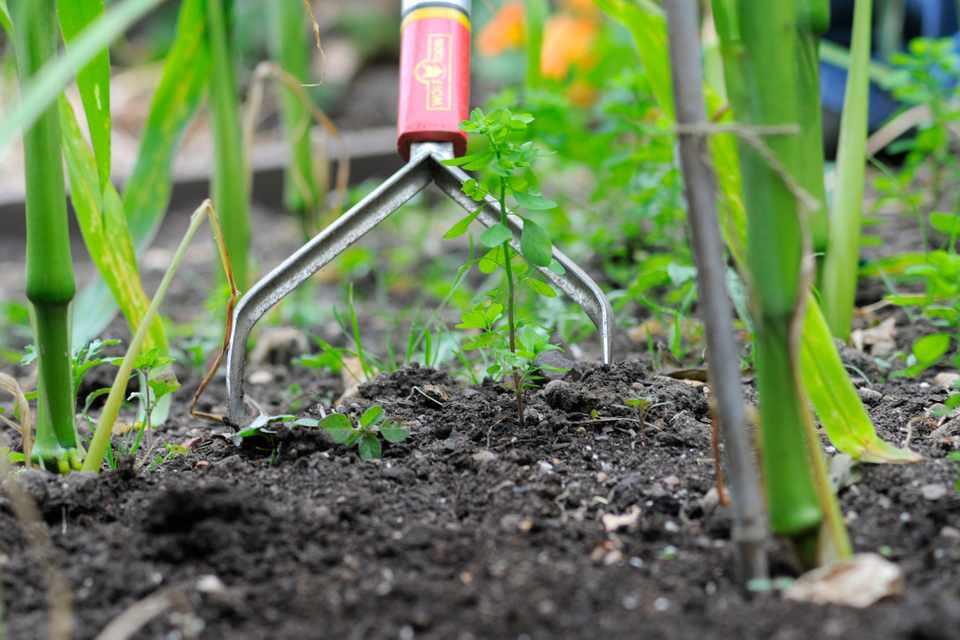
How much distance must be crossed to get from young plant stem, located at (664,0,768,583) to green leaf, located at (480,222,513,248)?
0.30 m

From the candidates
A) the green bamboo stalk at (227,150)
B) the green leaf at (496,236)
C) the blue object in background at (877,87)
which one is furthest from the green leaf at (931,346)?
the blue object in background at (877,87)

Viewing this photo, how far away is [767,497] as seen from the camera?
70cm

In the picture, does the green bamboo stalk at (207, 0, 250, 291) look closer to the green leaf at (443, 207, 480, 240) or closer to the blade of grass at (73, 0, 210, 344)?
the blade of grass at (73, 0, 210, 344)

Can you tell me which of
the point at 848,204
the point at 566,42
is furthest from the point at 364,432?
the point at 566,42

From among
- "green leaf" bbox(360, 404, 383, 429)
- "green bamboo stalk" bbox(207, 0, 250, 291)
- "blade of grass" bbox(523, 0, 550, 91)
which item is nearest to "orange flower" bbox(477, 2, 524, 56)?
"blade of grass" bbox(523, 0, 550, 91)

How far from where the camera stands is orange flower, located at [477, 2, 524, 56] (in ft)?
9.62

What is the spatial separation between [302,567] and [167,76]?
93cm

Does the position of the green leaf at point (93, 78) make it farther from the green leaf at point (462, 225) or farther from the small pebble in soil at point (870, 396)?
the small pebble in soil at point (870, 396)

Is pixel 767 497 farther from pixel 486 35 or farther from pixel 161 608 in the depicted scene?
pixel 486 35

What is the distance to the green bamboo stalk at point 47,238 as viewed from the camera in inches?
35.5

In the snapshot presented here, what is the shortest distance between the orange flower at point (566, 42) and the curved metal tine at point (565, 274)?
1983 mm

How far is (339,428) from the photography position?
967mm

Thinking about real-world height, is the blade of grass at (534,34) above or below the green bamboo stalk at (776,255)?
above

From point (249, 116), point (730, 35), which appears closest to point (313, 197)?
point (249, 116)
